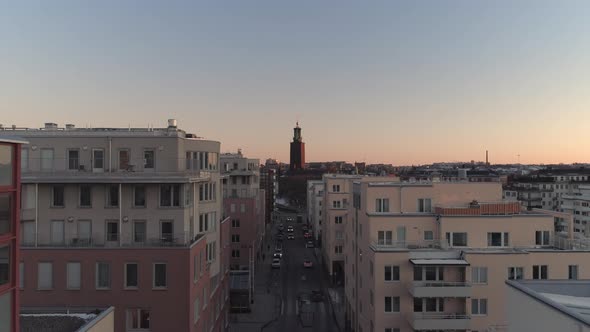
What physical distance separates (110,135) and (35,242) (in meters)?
7.43

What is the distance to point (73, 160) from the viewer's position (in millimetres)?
29953

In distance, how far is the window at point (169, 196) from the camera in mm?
29875

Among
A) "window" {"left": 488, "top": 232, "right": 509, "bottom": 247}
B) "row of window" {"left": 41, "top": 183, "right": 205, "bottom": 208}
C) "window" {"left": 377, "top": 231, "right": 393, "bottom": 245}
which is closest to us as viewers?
"row of window" {"left": 41, "top": 183, "right": 205, "bottom": 208}

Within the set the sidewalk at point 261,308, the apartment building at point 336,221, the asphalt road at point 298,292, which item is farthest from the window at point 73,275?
the apartment building at point 336,221

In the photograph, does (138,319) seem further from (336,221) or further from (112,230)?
(336,221)

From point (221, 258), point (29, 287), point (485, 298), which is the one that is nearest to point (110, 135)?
point (29, 287)

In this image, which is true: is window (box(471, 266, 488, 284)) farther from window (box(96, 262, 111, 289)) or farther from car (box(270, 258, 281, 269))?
car (box(270, 258, 281, 269))

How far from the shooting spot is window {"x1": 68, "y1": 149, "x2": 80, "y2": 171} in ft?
98.2

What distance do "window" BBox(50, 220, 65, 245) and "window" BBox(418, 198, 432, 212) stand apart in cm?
2494

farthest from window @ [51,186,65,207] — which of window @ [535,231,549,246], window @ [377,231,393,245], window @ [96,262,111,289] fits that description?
window @ [535,231,549,246]

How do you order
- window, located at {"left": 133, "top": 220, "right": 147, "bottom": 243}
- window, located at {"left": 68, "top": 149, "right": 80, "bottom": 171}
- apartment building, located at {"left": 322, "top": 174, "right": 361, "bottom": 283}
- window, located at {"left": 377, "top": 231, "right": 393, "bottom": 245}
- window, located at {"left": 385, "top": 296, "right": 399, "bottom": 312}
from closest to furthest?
1. window, located at {"left": 133, "top": 220, "right": 147, "bottom": 243}
2. window, located at {"left": 68, "top": 149, "right": 80, "bottom": 171}
3. window, located at {"left": 385, "top": 296, "right": 399, "bottom": 312}
4. window, located at {"left": 377, "top": 231, "right": 393, "bottom": 245}
5. apartment building, located at {"left": 322, "top": 174, "right": 361, "bottom": 283}

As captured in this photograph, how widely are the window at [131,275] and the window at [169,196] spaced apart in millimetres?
3879

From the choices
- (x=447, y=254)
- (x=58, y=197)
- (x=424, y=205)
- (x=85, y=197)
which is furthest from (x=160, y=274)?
(x=424, y=205)

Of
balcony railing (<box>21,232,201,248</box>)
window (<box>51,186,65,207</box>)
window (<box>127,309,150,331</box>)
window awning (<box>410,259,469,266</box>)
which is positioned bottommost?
window (<box>127,309,150,331</box>)
